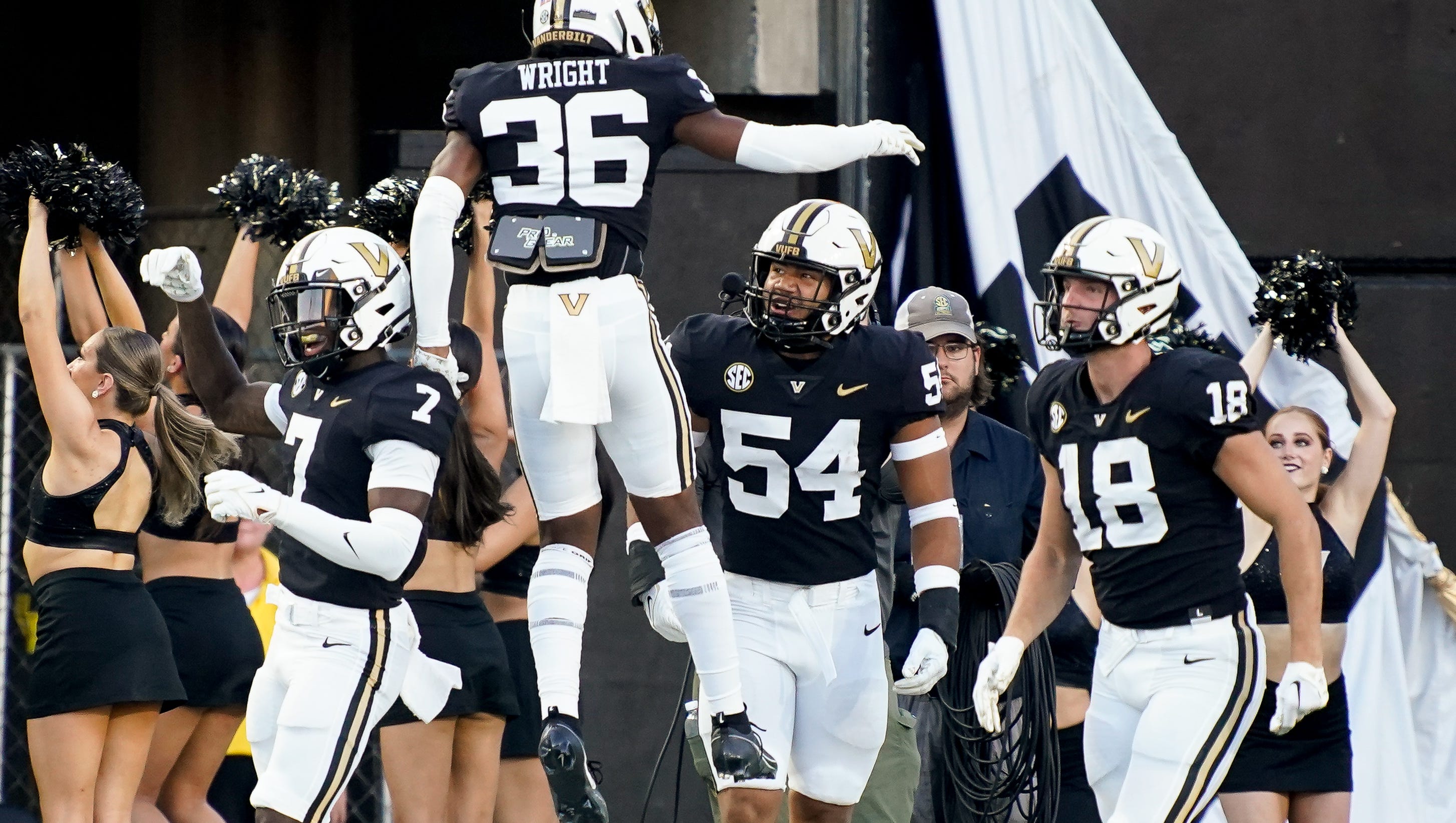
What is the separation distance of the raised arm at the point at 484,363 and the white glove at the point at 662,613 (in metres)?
1.37

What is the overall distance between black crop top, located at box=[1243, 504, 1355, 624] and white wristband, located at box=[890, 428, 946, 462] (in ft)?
5.41

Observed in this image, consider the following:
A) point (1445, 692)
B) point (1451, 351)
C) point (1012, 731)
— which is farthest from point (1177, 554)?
point (1451, 351)

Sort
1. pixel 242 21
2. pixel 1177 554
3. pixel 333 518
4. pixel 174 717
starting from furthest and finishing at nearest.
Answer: pixel 242 21
pixel 174 717
pixel 1177 554
pixel 333 518

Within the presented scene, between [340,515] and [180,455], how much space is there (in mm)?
1374

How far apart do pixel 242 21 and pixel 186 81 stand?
463 millimetres

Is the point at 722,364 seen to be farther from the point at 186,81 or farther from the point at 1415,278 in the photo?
the point at 186,81

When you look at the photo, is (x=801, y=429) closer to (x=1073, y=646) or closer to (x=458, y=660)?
(x=458, y=660)

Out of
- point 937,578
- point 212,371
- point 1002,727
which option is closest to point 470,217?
point 212,371

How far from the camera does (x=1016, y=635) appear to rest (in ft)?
18.0

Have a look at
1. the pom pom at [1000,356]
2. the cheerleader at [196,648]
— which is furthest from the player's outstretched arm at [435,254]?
the pom pom at [1000,356]

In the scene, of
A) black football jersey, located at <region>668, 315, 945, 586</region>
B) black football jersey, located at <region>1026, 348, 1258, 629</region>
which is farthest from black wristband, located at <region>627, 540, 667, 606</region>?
black football jersey, located at <region>1026, 348, 1258, 629</region>

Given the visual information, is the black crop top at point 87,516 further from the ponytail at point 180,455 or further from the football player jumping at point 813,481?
the football player jumping at point 813,481

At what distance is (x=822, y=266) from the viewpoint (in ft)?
16.9

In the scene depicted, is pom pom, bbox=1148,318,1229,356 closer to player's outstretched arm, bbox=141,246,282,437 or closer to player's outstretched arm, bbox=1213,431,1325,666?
player's outstretched arm, bbox=1213,431,1325,666
